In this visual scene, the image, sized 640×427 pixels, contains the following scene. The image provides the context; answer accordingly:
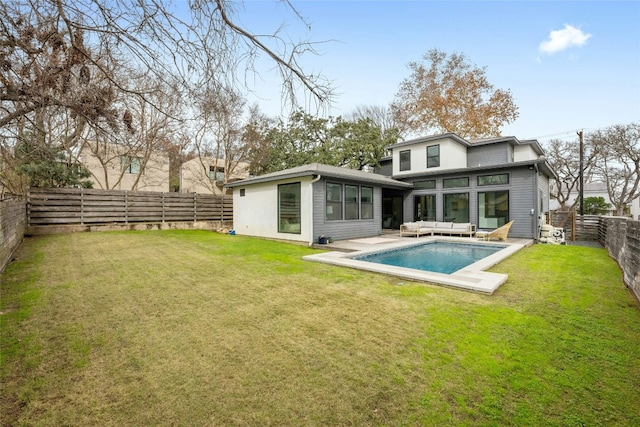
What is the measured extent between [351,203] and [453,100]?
15.8m

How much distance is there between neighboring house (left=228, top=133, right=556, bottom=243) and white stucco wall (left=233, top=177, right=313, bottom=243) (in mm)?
35

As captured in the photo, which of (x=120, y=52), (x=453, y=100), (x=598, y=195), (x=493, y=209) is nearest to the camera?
(x=120, y=52)

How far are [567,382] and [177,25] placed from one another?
4086mm

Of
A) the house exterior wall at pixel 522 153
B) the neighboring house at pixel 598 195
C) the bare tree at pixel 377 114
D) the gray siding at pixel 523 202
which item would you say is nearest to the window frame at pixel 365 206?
the gray siding at pixel 523 202

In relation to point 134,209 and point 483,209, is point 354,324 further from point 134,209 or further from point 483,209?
point 134,209

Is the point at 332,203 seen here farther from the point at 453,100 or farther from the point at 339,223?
the point at 453,100

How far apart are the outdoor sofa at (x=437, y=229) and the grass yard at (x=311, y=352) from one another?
7.09m

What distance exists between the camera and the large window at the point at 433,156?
1449 cm

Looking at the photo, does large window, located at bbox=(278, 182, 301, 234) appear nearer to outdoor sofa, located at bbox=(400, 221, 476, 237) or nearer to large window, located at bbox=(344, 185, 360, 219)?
large window, located at bbox=(344, 185, 360, 219)

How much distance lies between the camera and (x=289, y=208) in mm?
10750

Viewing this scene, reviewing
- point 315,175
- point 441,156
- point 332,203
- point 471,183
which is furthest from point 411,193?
point 315,175

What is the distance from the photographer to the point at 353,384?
7.25ft

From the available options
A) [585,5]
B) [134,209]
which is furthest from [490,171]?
[134,209]

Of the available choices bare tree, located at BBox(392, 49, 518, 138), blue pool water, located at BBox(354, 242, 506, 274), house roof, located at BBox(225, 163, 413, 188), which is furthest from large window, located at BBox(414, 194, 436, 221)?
bare tree, located at BBox(392, 49, 518, 138)
